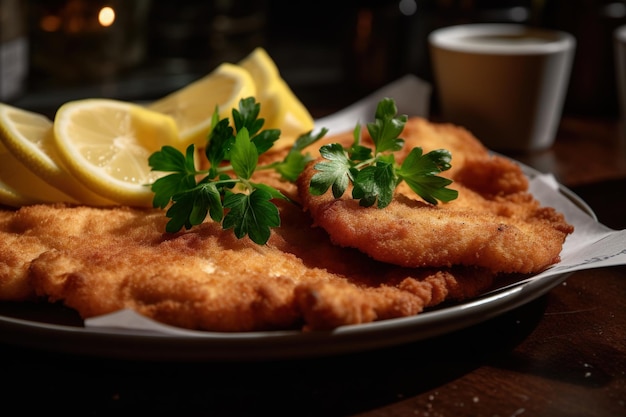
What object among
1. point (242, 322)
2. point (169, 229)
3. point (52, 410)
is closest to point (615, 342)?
point (242, 322)

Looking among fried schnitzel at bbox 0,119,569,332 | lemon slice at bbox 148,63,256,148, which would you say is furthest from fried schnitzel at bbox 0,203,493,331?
lemon slice at bbox 148,63,256,148

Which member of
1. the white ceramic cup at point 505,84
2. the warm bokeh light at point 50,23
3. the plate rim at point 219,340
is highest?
the warm bokeh light at point 50,23

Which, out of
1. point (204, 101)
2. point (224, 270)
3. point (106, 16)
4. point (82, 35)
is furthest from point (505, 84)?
point (82, 35)

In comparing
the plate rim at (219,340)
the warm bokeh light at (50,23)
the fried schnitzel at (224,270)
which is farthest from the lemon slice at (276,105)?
the warm bokeh light at (50,23)

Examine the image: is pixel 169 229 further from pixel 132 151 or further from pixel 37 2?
pixel 37 2

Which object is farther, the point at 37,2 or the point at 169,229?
the point at 37,2

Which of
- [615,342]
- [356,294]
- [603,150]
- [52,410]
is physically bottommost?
[603,150]

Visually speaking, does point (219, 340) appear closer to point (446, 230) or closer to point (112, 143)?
point (446, 230)

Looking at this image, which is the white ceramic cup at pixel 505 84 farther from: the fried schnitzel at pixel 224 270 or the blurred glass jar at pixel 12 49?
the blurred glass jar at pixel 12 49
